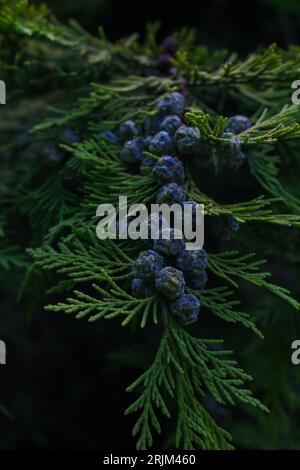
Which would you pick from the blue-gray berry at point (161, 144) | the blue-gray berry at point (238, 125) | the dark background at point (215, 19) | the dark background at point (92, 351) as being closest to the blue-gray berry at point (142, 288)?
the blue-gray berry at point (161, 144)

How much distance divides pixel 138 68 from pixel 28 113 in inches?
10.8

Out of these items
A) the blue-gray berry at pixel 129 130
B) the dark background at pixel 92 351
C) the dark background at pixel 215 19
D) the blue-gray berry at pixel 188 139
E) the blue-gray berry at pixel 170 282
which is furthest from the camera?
the dark background at pixel 215 19

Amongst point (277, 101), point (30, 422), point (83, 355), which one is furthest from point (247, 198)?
point (30, 422)

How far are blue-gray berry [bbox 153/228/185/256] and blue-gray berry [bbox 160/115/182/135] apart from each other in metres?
0.20

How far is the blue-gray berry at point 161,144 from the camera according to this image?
863 mm

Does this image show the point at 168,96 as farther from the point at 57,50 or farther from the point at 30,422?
the point at 30,422

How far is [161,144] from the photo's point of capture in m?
0.86

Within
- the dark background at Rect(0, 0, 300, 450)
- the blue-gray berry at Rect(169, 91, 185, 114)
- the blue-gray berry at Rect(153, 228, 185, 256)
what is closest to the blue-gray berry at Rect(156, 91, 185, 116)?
the blue-gray berry at Rect(169, 91, 185, 114)

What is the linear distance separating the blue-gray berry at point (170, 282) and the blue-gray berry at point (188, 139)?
0.68 ft

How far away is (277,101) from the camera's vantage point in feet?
3.64

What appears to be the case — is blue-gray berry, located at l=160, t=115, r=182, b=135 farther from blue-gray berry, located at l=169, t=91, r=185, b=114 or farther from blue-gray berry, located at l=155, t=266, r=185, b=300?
blue-gray berry, located at l=155, t=266, r=185, b=300

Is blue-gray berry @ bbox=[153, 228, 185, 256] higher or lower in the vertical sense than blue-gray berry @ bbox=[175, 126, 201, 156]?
lower

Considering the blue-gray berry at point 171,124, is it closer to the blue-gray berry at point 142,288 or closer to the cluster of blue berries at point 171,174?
the cluster of blue berries at point 171,174

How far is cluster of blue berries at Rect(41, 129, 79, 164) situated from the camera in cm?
105
